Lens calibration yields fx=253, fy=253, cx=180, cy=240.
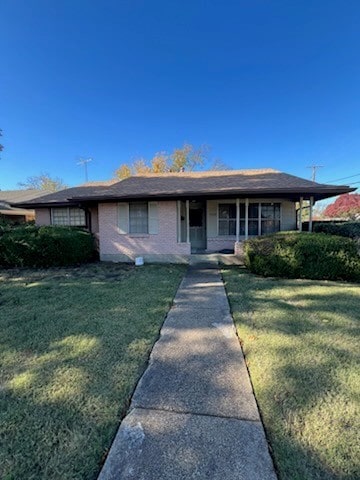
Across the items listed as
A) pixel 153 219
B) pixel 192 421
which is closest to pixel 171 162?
pixel 153 219

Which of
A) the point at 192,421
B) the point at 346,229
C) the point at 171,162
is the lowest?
the point at 192,421

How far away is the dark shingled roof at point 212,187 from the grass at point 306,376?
16.7 ft

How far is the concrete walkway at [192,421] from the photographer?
1.72 meters

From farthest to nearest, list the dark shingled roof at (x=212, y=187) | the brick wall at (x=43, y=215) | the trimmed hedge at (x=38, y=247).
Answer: the brick wall at (x=43, y=215)
the dark shingled roof at (x=212, y=187)
the trimmed hedge at (x=38, y=247)

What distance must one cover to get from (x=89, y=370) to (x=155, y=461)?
1.42 metres

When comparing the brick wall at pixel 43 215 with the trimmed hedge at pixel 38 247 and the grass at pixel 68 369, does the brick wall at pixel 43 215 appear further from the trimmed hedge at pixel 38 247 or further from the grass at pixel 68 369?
the grass at pixel 68 369

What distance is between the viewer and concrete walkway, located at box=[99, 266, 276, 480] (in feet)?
5.65

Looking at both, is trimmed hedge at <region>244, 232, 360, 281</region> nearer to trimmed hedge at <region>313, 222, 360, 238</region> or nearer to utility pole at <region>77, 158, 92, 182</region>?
trimmed hedge at <region>313, 222, 360, 238</region>

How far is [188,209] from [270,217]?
3.93 meters

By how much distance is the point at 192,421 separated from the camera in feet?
7.06

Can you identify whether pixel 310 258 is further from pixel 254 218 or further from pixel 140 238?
pixel 140 238

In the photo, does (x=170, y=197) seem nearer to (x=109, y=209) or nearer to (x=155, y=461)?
(x=109, y=209)

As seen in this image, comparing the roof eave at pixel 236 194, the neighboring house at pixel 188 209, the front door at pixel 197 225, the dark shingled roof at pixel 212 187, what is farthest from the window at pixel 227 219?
the roof eave at pixel 236 194

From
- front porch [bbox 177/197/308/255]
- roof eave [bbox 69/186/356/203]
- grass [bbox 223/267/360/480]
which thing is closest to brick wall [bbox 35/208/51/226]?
roof eave [bbox 69/186/356/203]
